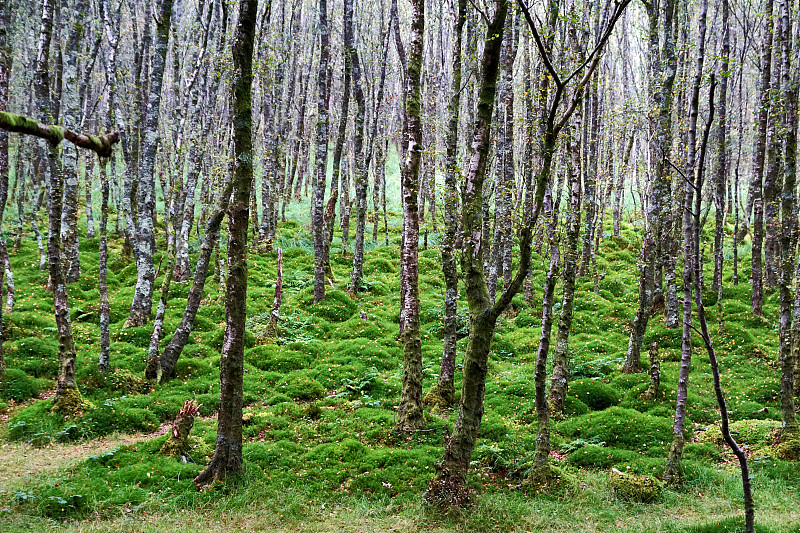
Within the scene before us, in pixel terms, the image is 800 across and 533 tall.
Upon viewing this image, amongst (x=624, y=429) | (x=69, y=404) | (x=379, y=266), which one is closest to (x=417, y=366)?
(x=624, y=429)

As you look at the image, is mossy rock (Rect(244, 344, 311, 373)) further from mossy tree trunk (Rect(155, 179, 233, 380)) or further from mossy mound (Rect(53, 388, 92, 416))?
mossy mound (Rect(53, 388, 92, 416))

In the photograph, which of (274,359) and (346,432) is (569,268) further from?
(274,359)

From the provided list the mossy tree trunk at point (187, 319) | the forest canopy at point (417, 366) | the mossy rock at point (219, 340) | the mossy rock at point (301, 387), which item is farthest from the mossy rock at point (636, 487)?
the mossy rock at point (219, 340)

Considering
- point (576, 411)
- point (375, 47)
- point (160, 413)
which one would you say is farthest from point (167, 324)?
point (375, 47)

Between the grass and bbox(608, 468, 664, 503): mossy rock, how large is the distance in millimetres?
165

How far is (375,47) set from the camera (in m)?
34.5

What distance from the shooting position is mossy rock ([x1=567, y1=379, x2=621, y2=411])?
1333 centimetres

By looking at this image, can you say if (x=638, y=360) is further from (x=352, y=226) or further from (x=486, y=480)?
(x=352, y=226)

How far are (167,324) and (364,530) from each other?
11991 mm

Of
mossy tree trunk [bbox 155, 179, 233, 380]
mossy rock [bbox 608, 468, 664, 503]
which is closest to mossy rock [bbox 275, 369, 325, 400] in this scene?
mossy tree trunk [bbox 155, 179, 233, 380]

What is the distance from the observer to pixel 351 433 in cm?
1106

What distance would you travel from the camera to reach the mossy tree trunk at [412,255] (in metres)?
10.9

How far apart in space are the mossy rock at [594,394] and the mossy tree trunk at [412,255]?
5.35 meters

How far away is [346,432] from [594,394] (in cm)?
719
